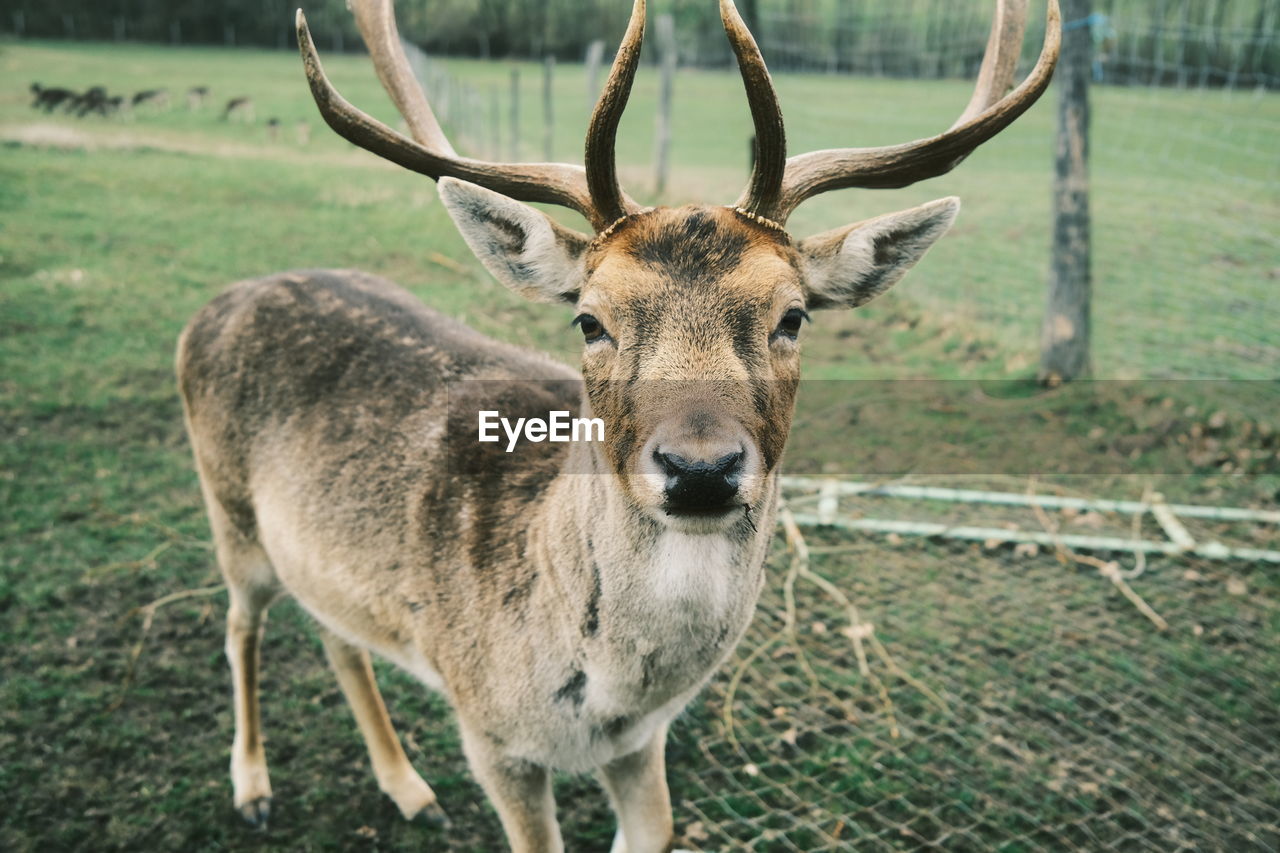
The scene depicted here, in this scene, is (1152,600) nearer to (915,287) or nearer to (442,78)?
(915,287)

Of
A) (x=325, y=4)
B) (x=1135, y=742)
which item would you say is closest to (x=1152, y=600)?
(x=1135, y=742)

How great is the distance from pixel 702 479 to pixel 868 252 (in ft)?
3.49

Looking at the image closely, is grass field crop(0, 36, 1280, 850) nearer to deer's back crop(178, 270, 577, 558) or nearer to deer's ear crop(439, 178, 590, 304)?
deer's back crop(178, 270, 577, 558)

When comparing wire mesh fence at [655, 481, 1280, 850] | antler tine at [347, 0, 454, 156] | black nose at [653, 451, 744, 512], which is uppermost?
antler tine at [347, 0, 454, 156]

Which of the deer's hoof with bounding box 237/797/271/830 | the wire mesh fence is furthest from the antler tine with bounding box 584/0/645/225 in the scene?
the deer's hoof with bounding box 237/797/271/830

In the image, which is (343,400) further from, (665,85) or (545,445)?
(665,85)

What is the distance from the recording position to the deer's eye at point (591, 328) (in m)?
2.60

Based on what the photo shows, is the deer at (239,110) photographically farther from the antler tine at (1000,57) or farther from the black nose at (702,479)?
the black nose at (702,479)

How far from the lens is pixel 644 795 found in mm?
3260

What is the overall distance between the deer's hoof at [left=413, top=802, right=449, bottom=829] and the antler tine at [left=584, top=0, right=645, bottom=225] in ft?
7.90

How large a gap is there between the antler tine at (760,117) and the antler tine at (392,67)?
1234mm

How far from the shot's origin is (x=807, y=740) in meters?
4.11

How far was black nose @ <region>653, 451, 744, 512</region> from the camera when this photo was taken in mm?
2096

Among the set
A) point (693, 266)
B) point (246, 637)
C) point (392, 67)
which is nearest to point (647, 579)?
point (693, 266)
